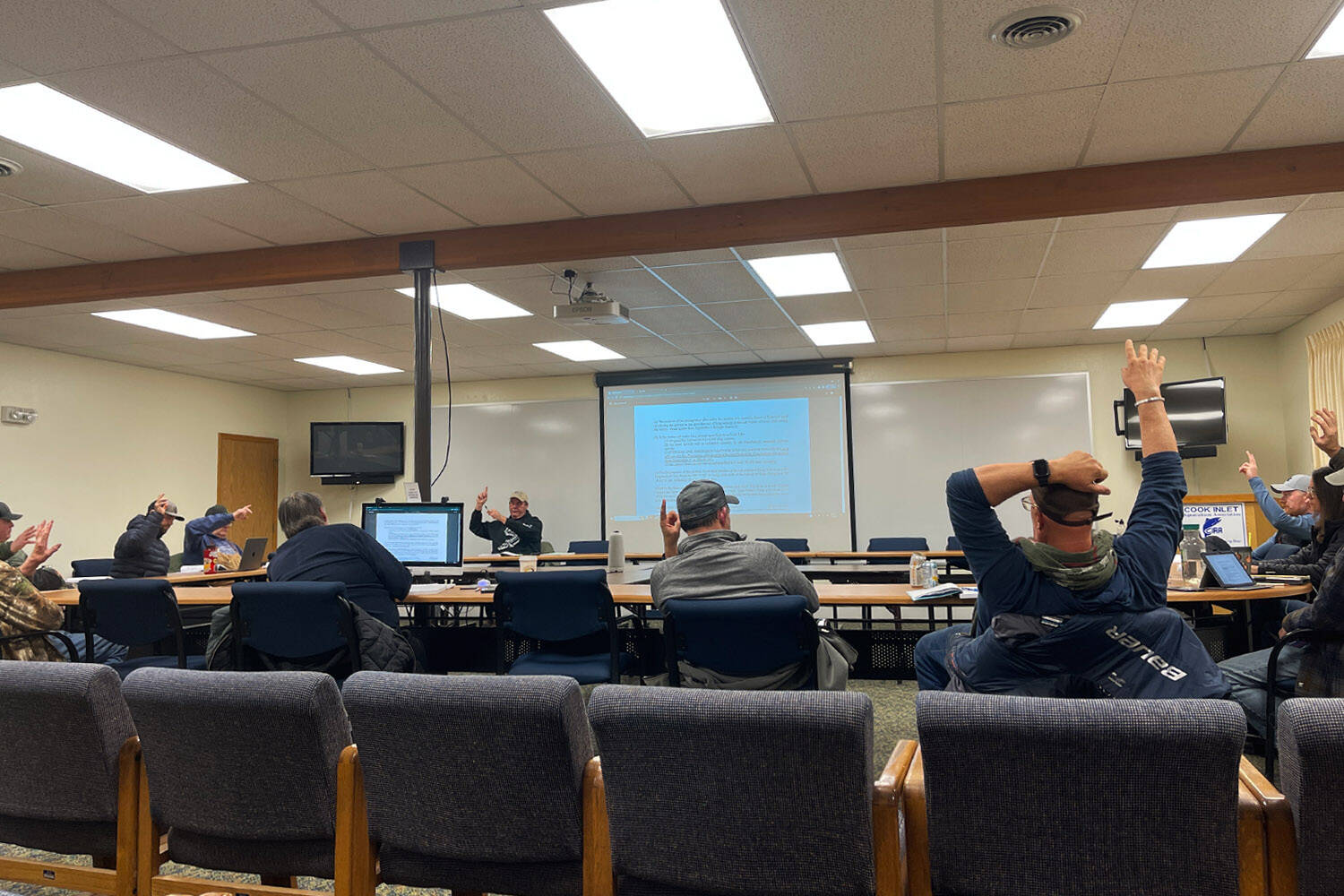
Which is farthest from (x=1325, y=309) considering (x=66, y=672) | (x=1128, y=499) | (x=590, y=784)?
(x=66, y=672)

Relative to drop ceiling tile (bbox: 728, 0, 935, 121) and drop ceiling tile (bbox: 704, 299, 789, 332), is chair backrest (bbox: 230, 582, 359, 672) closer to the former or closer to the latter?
drop ceiling tile (bbox: 728, 0, 935, 121)

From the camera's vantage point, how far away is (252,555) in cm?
669

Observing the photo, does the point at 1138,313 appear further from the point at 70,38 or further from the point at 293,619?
the point at 70,38

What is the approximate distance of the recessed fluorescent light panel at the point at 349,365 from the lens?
8.41 metres

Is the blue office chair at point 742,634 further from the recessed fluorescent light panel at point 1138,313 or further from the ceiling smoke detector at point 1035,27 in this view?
the recessed fluorescent light panel at point 1138,313

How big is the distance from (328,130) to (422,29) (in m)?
0.92

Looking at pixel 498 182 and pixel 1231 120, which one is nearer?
pixel 1231 120

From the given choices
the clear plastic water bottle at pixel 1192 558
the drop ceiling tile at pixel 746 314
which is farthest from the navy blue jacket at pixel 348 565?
the drop ceiling tile at pixel 746 314

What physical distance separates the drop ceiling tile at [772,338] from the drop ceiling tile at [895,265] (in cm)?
143

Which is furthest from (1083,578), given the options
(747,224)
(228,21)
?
(747,224)

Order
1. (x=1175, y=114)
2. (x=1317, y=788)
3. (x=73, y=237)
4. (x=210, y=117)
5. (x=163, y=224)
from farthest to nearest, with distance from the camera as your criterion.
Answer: (x=73, y=237)
(x=163, y=224)
(x=1175, y=114)
(x=210, y=117)
(x=1317, y=788)

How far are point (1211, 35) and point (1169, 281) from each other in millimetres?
3502

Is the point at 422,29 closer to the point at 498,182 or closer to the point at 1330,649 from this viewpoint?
the point at 498,182

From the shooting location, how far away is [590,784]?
1501 millimetres
